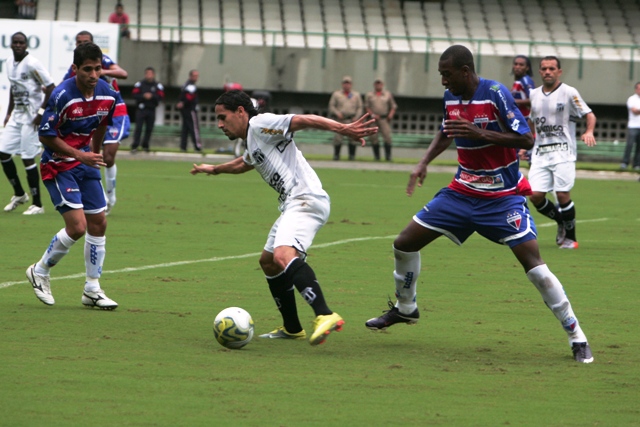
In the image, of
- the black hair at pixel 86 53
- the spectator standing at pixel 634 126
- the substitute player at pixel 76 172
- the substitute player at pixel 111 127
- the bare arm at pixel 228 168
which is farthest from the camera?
the spectator standing at pixel 634 126

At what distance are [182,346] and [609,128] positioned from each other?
108 feet

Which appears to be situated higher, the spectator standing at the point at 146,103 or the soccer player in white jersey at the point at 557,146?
the soccer player in white jersey at the point at 557,146

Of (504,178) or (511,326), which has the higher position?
(504,178)

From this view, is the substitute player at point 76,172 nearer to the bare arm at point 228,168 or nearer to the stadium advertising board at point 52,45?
the bare arm at point 228,168

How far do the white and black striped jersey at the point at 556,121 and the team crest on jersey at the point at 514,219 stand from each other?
639 centimetres

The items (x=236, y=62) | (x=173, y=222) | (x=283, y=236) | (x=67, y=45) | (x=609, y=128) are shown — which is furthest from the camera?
(x=609, y=128)

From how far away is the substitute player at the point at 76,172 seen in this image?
8258mm

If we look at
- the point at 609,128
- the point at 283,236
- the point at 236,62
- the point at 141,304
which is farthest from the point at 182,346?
the point at 609,128

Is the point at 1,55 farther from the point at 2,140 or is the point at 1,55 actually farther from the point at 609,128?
the point at 609,128

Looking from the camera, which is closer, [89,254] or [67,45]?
[89,254]

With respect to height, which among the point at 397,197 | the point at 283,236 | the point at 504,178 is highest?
the point at 504,178

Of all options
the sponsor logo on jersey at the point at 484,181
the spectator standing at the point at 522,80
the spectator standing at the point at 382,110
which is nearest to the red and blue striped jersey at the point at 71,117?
the sponsor logo on jersey at the point at 484,181

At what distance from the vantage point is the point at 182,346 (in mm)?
6977

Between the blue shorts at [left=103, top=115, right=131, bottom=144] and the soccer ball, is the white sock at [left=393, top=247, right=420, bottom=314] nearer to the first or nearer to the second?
the soccer ball
